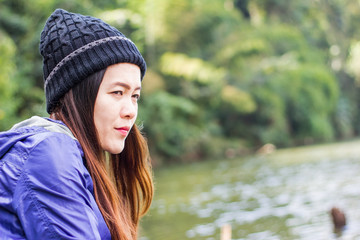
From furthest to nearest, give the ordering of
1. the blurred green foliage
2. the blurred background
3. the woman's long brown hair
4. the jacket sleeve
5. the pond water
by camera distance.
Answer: the blurred green foliage, the blurred background, the pond water, the woman's long brown hair, the jacket sleeve

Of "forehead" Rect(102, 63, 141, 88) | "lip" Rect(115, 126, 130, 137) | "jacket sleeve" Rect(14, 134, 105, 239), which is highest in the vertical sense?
Answer: "forehead" Rect(102, 63, 141, 88)

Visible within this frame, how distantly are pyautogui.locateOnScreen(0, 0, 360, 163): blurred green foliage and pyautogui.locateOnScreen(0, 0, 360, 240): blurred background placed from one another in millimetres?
69

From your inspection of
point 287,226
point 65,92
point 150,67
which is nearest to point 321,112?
point 150,67

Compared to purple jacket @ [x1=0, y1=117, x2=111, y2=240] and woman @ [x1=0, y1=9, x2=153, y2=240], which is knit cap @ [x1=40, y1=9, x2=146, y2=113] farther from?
purple jacket @ [x1=0, y1=117, x2=111, y2=240]

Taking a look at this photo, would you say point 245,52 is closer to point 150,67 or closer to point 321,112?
point 150,67

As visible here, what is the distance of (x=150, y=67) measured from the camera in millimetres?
25922

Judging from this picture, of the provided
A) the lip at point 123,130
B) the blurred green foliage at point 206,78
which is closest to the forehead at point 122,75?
the lip at point 123,130

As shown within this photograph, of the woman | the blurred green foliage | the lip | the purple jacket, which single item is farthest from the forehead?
the blurred green foliage

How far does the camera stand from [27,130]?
1.23m

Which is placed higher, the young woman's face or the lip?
the young woman's face

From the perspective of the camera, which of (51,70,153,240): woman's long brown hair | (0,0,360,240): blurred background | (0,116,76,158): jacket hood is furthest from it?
(0,0,360,240): blurred background

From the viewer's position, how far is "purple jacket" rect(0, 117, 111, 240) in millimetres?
1087

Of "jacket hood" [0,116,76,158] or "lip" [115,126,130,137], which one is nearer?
"jacket hood" [0,116,76,158]

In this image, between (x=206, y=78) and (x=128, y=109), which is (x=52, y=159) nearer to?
(x=128, y=109)
